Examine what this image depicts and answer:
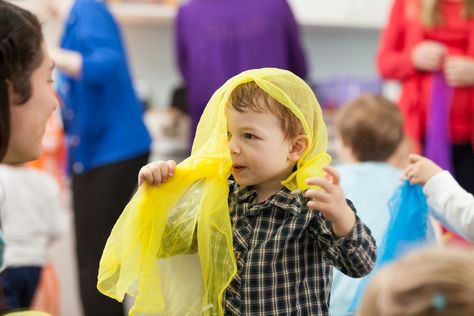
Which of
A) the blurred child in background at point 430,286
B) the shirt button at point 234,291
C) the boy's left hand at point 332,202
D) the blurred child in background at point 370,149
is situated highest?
the blurred child in background at point 430,286

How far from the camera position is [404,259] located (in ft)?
2.90

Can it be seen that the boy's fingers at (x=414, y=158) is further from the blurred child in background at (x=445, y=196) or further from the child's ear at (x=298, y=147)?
the child's ear at (x=298, y=147)

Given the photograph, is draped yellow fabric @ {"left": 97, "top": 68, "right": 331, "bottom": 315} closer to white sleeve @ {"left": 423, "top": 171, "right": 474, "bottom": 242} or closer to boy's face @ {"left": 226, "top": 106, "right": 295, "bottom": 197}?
boy's face @ {"left": 226, "top": 106, "right": 295, "bottom": 197}

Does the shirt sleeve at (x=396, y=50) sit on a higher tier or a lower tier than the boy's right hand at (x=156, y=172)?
lower

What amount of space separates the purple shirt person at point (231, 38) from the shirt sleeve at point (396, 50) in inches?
14.9

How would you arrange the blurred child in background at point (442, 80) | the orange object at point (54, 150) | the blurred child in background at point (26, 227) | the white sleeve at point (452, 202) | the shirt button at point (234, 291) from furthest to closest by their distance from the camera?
the orange object at point (54, 150) → the blurred child in background at point (26, 227) → the blurred child in background at point (442, 80) → the white sleeve at point (452, 202) → the shirt button at point (234, 291)

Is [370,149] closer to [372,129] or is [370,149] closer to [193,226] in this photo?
[372,129]

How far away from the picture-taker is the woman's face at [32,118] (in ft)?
4.49

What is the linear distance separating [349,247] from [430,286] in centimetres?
39

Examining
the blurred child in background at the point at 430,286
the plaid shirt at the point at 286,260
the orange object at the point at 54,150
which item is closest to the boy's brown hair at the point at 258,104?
the plaid shirt at the point at 286,260

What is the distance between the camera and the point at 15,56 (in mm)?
1344

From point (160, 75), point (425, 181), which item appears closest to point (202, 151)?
point (425, 181)

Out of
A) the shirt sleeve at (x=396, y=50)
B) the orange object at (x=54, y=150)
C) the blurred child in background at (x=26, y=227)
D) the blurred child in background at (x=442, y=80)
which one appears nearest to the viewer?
the blurred child in background at (x=442, y=80)

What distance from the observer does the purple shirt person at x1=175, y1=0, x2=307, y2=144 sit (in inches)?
101
